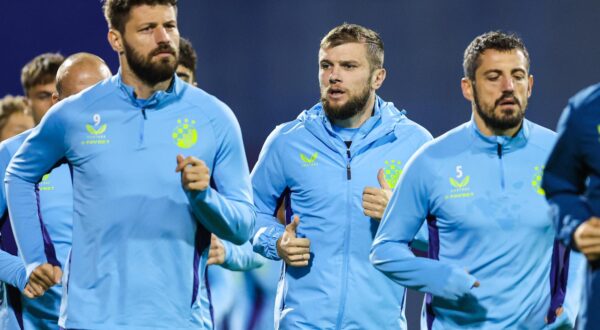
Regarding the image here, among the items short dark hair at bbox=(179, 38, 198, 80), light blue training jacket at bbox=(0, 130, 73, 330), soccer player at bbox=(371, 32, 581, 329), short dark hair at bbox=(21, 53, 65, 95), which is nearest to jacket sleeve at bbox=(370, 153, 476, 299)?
soccer player at bbox=(371, 32, 581, 329)

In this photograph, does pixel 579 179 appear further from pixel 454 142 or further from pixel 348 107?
pixel 348 107

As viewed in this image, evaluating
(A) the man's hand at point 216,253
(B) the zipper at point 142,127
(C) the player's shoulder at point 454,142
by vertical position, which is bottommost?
(A) the man's hand at point 216,253

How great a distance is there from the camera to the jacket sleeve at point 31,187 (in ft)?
14.7

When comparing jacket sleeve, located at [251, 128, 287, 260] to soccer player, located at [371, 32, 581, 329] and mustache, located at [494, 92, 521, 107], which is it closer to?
soccer player, located at [371, 32, 581, 329]

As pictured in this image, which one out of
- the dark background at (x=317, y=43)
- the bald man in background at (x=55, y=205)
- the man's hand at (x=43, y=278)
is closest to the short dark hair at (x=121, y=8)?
the man's hand at (x=43, y=278)

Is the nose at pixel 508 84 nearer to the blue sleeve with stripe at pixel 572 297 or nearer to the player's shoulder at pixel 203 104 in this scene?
the blue sleeve with stripe at pixel 572 297

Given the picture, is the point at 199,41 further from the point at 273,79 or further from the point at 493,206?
the point at 493,206

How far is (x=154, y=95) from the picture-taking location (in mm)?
4434

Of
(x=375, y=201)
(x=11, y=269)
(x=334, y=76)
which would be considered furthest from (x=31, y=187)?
(x=334, y=76)

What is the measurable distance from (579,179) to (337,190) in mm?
1709

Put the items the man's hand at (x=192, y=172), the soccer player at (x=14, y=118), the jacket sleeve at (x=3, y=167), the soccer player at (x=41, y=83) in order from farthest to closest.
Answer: the soccer player at (x=14, y=118) < the soccer player at (x=41, y=83) < the jacket sleeve at (x=3, y=167) < the man's hand at (x=192, y=172)

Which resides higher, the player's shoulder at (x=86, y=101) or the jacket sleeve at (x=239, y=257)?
the player's shoulder at (x=86, y=101)

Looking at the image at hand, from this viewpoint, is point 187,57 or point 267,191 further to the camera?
point 187,57

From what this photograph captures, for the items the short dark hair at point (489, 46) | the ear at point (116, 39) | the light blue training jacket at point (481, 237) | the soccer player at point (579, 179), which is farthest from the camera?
the short dark hair at point (489, 46)
